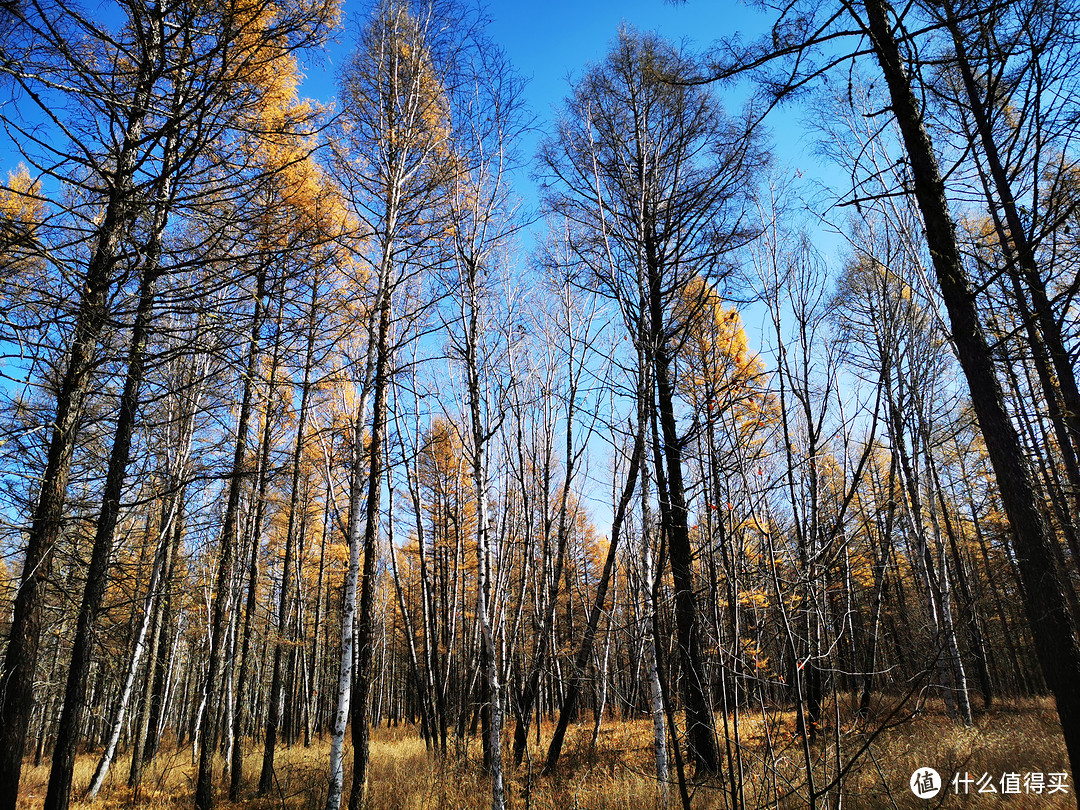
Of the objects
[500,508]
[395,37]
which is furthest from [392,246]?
[500,508]

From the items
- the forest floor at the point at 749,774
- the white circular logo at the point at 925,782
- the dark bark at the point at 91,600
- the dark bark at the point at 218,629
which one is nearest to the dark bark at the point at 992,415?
the forest floor at the point at 749,774

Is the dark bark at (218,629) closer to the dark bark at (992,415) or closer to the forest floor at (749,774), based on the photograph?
the forest floor at (749,774)

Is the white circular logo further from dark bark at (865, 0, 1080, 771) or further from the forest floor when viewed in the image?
dark bark at (865, 0, 1080, 771)

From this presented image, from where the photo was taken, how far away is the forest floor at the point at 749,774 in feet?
14.8

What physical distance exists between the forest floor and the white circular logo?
11 centimetres

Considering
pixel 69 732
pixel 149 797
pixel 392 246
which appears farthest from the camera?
pixel 149 797

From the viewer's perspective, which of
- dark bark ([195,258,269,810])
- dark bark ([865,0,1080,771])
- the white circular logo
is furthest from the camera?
dark bark ([195,258,269,810])

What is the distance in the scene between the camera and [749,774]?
3.30m

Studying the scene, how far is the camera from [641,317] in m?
3.07

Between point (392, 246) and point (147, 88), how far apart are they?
3557 millimetres

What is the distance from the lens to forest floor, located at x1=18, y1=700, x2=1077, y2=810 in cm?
450

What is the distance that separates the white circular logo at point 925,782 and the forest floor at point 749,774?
0.11m

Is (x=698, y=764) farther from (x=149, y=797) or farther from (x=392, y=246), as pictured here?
(x=149, y=797)

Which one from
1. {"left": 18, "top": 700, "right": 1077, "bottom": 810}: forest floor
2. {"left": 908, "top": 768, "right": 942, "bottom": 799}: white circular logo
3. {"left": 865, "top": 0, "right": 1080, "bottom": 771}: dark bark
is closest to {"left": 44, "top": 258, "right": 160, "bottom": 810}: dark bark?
{"left": 18, "top": 700, "right": 1077, "bottom": 810}: forest floor
